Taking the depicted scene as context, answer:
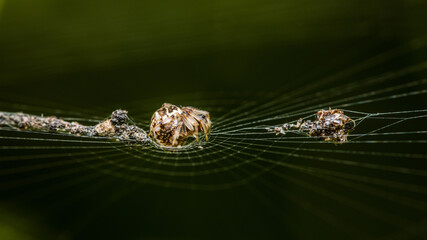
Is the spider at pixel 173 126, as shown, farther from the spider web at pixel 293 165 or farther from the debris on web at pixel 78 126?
the spider web at pixel 293 165

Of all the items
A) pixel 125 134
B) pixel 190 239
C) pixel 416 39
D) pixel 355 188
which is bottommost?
pixel 190 239

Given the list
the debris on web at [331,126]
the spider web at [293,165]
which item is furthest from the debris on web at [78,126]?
the spider web at [293,165]

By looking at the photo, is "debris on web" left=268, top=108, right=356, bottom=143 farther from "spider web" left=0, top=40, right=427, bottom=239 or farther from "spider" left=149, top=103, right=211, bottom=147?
"spider web" left=0, top=40, right=427, bottom=239

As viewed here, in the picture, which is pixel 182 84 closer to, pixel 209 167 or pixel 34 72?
pixel 209 167

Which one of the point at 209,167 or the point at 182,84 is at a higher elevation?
the point at 182,84

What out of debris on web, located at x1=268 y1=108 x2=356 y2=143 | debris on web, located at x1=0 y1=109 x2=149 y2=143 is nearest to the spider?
debris on web, located at x1=0 y1=109 x2=149 y2=143

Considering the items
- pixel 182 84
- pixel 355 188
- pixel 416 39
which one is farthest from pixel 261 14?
pixel 355 188

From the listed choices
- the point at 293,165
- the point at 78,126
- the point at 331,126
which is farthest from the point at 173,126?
the point at 293,165
